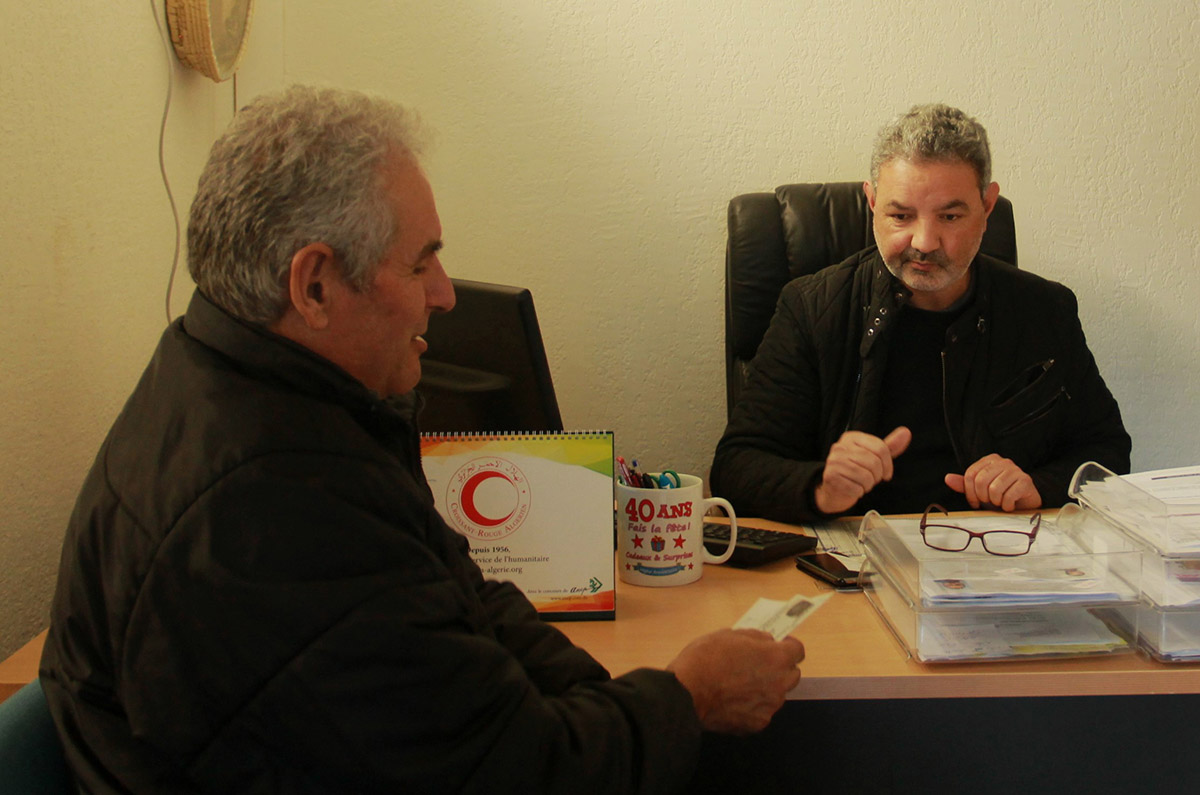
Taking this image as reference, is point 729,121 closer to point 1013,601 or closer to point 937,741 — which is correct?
point 937,741

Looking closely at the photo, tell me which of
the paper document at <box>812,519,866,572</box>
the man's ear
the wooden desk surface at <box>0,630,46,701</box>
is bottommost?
the paper document at <box>812,519,866,572</box>

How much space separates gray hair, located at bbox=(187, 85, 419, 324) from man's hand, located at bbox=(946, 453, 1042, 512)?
39.2 inches

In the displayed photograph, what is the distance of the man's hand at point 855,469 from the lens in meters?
1.46

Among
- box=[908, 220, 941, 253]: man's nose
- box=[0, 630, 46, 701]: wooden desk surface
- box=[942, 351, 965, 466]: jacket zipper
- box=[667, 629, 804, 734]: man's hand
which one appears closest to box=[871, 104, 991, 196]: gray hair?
box=[908, 220, 941, 253]: man's nose

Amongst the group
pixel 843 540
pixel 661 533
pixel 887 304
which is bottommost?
pixel 843 540

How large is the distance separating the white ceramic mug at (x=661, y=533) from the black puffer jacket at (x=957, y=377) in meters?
0.57

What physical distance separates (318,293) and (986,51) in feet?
6.61

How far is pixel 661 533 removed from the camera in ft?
3.99

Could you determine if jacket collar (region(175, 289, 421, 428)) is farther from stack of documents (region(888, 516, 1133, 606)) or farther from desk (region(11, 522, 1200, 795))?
stack of documents (region(888, 516, 1133, 606))

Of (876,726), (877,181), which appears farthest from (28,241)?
(877,181)

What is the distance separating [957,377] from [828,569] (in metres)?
0.76

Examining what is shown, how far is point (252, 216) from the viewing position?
808 mm

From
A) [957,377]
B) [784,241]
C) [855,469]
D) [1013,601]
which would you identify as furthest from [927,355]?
[1013,601]

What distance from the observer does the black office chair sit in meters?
2.03
